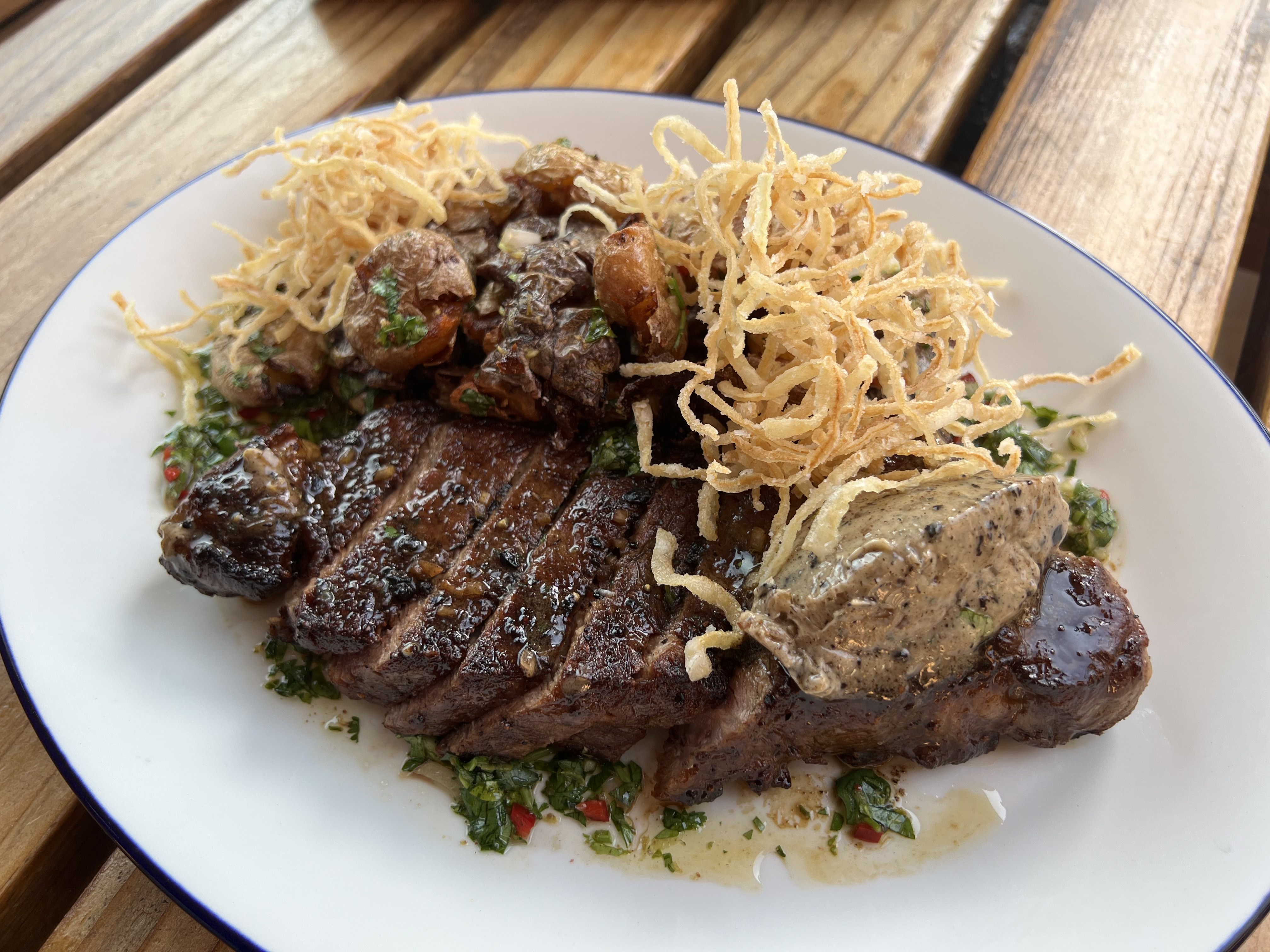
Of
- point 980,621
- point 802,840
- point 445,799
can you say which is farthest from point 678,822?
point 980,621

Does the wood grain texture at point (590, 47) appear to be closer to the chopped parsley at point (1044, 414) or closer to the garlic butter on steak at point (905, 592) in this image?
the chopped parsley at point (1044, 414)

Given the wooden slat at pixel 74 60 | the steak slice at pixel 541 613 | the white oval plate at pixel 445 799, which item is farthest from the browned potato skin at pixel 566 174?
the wooden slat at pixel 74 60

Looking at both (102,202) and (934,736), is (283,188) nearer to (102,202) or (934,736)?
(102,202)

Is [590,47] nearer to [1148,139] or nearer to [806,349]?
[1148,139]

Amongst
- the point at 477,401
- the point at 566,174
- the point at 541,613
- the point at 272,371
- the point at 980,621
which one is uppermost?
the point at 566,174

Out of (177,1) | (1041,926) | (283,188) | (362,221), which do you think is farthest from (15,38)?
(1041,926)
